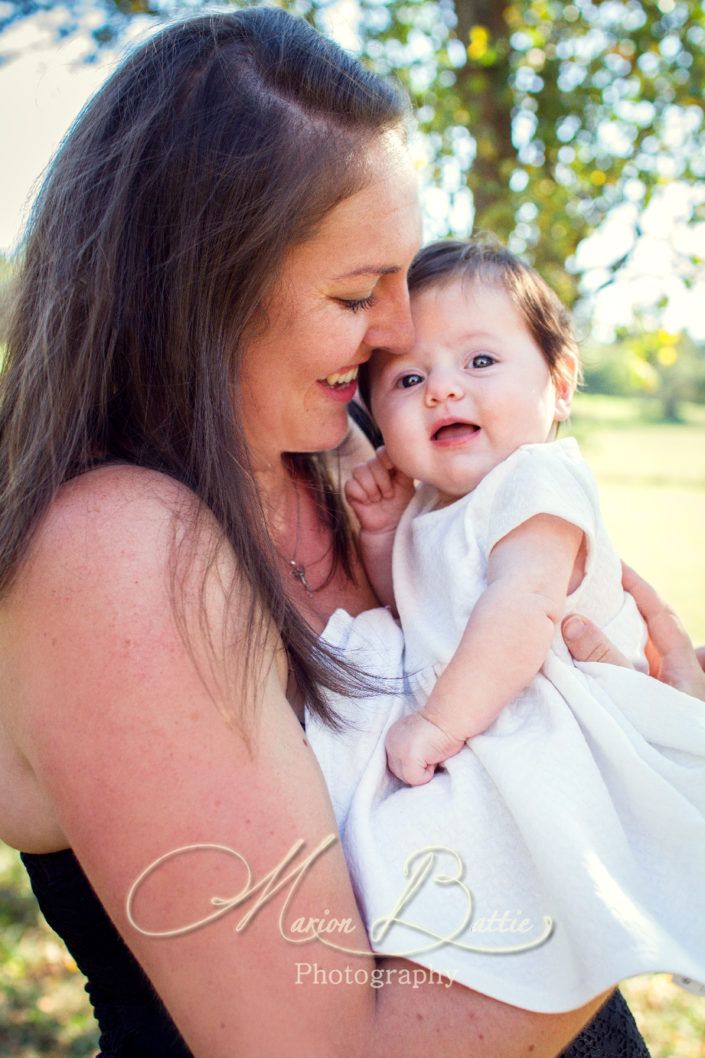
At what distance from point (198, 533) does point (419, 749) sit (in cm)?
53

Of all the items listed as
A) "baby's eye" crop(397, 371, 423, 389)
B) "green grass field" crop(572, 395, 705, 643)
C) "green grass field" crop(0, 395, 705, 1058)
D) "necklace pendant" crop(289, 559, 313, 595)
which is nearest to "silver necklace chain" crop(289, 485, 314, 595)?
"necklace pendant" crop(289, 559, 313, 595)

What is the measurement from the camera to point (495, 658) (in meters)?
1.72

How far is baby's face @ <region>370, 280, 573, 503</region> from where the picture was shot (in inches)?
83.7

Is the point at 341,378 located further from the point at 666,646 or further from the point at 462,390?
the point at 666,646

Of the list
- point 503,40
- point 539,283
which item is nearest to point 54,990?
point 539,283

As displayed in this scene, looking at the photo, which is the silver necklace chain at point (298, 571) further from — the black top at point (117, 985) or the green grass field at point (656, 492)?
the green grass field at point (656, 492)

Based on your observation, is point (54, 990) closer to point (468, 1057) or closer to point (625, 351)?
point (468, 1057)

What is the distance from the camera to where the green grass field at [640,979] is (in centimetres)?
418

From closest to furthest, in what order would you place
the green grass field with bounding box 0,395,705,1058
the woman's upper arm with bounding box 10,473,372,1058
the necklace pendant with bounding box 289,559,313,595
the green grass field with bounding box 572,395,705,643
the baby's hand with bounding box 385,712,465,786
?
the woman's upper arm with bounding box 10,473,372,1058, the baby's hand with bounding box 385,712,465,786, the necklace pendant with bounding box 289,559,313,595, the green grass field with bounding box 0,395,705,1058, the green grass field with bounding box 572,395,705,643

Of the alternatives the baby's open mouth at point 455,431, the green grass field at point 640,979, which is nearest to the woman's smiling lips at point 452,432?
the baby's open mouth at point 455,431

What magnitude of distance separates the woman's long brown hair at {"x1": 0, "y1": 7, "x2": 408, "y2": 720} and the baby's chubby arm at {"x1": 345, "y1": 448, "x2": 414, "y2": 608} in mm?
623

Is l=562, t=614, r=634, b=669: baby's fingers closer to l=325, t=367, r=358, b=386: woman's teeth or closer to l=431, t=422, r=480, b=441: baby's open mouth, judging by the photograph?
l=431, t=422, r=480, b=441: baby's open mouth

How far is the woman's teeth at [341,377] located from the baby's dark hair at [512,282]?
0.20 m

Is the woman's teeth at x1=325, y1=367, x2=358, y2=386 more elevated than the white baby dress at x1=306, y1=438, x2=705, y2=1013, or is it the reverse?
the woman's teeth at x1=325, y1=367, x2=358, y2=386
